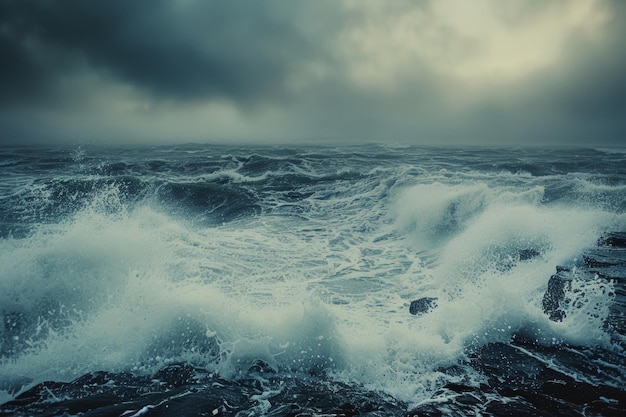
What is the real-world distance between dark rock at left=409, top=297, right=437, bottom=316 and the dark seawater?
36mm

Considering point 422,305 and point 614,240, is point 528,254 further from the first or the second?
point 422,305

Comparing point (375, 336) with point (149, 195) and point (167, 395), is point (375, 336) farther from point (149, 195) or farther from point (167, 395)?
point (149, 195)

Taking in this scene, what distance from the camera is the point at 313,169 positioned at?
73.7 feet

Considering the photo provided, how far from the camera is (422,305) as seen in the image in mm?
5758

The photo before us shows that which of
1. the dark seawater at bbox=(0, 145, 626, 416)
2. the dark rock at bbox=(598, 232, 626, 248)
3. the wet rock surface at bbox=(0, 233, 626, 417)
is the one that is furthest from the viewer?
the dark rock at bbox=(598, 232, 626, 248)

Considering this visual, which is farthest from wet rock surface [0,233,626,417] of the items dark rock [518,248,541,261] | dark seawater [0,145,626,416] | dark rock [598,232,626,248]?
dark rock [598,232,626,248]

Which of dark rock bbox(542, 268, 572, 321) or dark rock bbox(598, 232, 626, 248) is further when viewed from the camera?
dark rock bbox(598, 232, 626, 248)

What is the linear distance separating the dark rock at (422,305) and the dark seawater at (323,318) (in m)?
0.04

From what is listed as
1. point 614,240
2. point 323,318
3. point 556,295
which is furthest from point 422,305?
point 614,240

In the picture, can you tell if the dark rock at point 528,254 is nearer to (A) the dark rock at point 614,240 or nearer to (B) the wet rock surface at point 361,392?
(A) the dark rock at point 614,240

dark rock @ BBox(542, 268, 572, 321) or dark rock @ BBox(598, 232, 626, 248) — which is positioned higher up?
dark rock @ BBox(598, 232, 626, 248)

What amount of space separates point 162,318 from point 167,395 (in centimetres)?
145

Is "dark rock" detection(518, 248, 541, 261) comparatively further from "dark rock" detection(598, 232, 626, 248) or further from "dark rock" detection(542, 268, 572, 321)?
"dark rock" detection(598, 232, 626, 248)

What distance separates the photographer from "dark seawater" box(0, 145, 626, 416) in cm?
367
